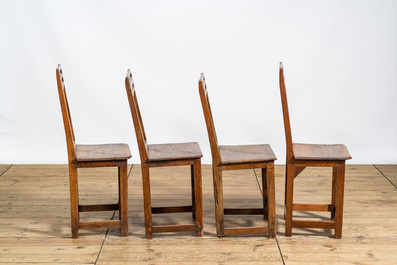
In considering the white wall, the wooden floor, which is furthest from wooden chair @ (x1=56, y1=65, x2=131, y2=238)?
the white wall

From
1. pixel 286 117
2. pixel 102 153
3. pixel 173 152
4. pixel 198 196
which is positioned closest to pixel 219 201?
pixel 198 196

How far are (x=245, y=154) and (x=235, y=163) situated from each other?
14 centimetres

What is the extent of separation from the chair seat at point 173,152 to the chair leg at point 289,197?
56cm

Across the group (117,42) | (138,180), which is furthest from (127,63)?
(138,180)

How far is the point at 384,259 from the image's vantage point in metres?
4.02

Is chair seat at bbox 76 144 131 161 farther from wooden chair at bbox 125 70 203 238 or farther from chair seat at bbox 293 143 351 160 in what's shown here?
chair seat at bbox 293 143 351 160

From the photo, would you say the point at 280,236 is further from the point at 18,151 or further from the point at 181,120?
the point at 18,151

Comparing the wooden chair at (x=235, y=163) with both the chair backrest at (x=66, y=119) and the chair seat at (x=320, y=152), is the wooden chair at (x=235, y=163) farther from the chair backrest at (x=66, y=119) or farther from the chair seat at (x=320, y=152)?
the chair backrest at (x=66, y=119)

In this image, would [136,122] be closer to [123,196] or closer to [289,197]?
[123,196]

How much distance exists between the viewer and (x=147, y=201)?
14.0ft

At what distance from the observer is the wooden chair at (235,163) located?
4129mm

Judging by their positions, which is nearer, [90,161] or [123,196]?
[90,161]

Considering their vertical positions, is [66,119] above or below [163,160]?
above

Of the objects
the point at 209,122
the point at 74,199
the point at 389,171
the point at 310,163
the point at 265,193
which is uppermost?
the point at 209,122
